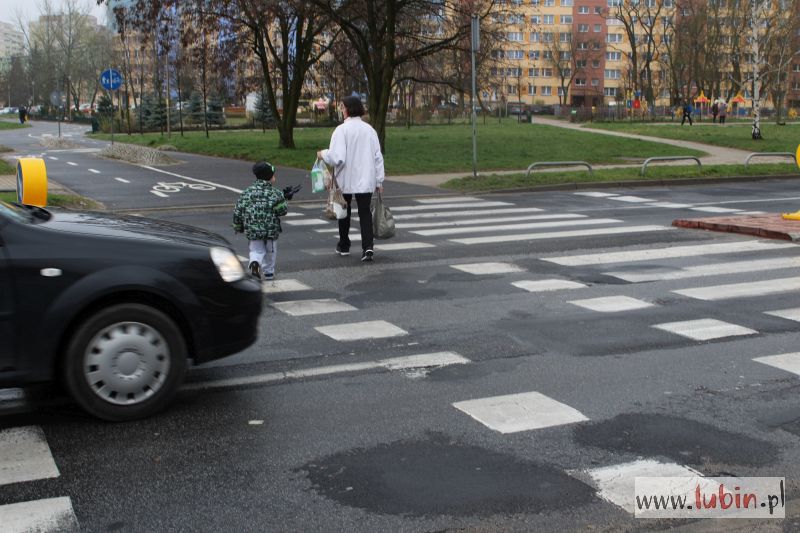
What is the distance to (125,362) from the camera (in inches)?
204

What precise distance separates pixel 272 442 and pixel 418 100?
95.7 meters

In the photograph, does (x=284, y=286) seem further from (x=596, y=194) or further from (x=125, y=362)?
(x=596, y=194)

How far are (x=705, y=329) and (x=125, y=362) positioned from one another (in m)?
4.52

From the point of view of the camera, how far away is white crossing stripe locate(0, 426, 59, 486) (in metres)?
4.47

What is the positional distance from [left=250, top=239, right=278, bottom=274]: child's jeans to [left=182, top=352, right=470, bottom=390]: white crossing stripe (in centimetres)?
327

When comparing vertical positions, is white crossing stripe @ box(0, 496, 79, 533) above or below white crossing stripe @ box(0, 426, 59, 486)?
below

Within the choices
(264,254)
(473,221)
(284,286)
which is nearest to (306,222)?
(473,221)

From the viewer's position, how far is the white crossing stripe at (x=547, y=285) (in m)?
9.16

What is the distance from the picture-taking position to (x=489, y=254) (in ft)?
37.3

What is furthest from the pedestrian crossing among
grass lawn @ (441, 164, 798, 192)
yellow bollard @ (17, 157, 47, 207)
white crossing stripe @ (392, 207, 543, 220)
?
grass lawn @ (441, 164, 798, 192)

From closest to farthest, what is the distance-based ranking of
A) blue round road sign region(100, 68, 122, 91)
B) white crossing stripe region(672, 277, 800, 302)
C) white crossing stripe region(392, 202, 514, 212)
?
white crossing stripe region(672, 277, 800, 302), white crossing stripe region(392, 202, 514, 212), blue round road sign region(100, 68, 122, 91)

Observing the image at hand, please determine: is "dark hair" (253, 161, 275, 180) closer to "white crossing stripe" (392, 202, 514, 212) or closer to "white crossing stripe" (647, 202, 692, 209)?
"white crossing stripe" (392, 202, 514, 212)

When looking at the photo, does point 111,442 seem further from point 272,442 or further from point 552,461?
point 552,461

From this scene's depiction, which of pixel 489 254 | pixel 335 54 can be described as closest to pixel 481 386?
pixel 489 254
